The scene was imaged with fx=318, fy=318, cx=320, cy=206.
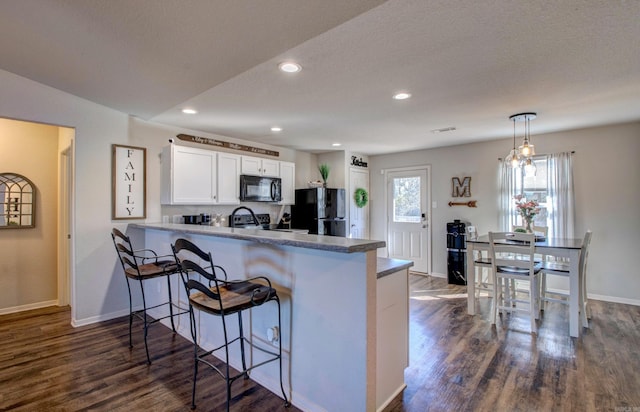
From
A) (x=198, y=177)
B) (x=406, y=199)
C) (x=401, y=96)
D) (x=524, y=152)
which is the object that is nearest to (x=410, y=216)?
(x=406, y=199)

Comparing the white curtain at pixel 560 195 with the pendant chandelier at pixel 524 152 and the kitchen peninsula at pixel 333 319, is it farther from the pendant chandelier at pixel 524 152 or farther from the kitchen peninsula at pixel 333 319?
the kitchen peninsula at pixel 333 319

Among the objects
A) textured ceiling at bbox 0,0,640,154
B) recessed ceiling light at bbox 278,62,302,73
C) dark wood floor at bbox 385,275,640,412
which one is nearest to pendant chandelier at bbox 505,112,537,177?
textured ceiling at bbox 0,0,640,154

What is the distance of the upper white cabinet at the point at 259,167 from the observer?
474 cm

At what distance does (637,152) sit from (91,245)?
6692mm

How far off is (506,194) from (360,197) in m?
2.48

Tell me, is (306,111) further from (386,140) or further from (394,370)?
(394,370)

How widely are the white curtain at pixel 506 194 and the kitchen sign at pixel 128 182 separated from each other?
5.15m

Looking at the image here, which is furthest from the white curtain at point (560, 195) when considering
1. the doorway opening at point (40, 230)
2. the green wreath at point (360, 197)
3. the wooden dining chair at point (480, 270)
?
the doorway opening at point (40, 230)

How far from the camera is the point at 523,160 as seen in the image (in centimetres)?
387

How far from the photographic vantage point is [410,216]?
20.1 feet

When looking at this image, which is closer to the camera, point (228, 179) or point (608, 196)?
point (608, 196)

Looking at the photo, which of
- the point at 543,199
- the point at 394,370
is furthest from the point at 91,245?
the point at 543,199

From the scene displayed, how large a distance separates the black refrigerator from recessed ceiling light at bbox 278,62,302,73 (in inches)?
119

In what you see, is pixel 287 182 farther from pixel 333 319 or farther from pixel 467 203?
pixel 333 319
